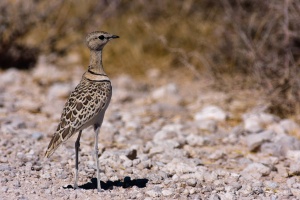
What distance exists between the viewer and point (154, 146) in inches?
215

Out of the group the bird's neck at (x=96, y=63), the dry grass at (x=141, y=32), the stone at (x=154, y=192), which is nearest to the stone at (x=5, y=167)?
the bird's neck at (x=96, y=63)

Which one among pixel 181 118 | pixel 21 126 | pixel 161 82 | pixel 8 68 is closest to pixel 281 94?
pixel 181 118

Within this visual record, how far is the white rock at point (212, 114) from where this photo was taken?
6.74 m

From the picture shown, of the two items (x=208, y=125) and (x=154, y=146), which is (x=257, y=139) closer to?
(x=208, y=125)

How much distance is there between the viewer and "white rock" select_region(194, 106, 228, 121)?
6.74m

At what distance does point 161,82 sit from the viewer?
8.47 metres

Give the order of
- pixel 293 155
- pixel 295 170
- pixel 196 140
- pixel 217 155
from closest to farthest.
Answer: pixel 295 170 < pixel 293 155 < pixel 217 155 < pixel 196 140

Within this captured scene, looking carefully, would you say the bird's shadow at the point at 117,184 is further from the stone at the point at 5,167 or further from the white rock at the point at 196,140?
the white rock at the point at 196,140

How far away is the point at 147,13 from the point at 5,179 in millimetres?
5419

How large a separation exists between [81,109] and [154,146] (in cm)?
134

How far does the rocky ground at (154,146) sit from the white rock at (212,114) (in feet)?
0.04

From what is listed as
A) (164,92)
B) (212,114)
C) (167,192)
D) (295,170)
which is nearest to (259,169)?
(295,170)

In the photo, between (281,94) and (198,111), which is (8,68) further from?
(281,94)

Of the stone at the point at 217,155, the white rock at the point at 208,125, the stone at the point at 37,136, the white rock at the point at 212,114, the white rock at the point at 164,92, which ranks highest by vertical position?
the white rock at the point at 164,92
